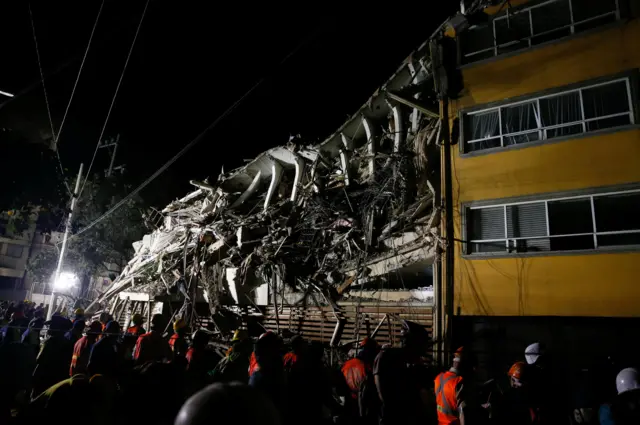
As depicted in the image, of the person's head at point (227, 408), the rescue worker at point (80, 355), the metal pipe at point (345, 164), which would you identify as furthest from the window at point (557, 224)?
the person's head at point (227, 408)

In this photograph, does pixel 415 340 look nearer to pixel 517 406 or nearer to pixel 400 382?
pixel 400 382

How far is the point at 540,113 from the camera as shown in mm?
10445

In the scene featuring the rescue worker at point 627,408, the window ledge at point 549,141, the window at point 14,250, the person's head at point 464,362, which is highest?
the window ledge at point 549,141

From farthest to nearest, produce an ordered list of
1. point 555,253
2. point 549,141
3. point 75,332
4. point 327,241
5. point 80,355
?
point 327,241 < point 549,141 < point 555,253 < point 75,332 < point 80,355

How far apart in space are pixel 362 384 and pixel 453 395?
1.34 meters

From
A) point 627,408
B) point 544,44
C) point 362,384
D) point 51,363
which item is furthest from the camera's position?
point 544,44

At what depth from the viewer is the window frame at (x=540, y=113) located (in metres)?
9.23

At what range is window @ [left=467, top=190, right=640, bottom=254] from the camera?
898cm

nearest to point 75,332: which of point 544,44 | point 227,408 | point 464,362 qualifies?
point 464,362

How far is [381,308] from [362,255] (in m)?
1.98

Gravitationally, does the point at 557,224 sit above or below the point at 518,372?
above

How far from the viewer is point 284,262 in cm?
1309

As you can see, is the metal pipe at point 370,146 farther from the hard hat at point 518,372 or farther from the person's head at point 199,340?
the hard hat at point 518,372

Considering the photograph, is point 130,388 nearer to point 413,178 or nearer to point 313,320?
point 313,320
